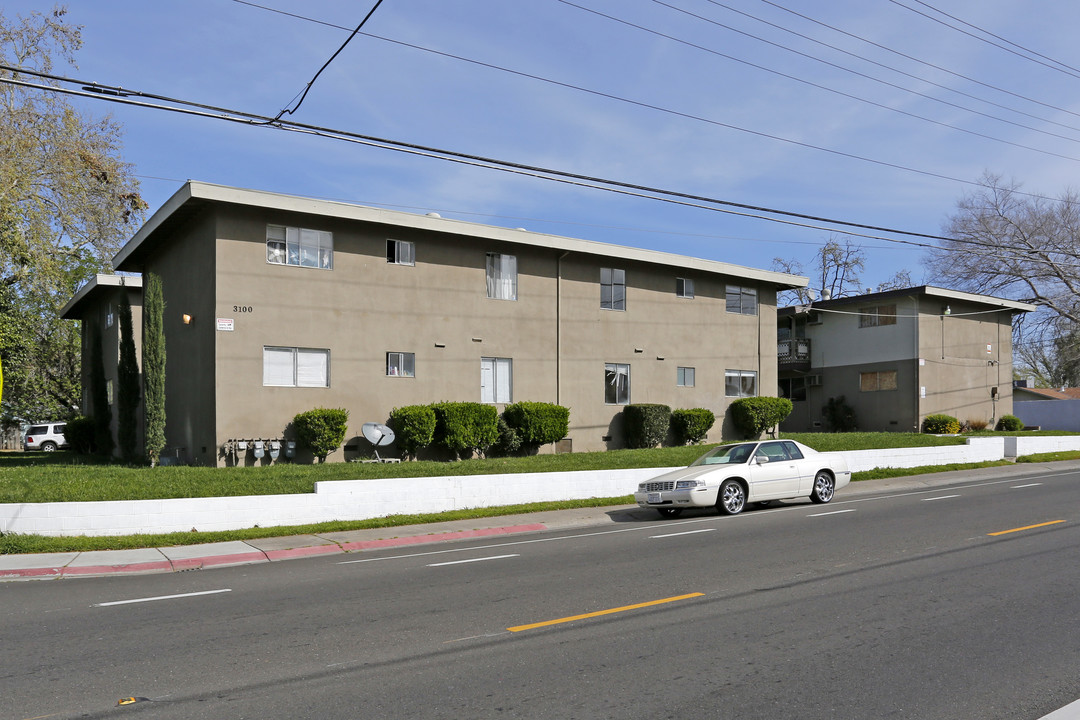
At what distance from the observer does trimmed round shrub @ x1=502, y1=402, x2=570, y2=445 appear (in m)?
24.7

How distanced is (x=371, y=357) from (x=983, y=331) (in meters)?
33.7

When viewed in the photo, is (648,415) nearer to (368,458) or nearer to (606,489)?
(606,489)

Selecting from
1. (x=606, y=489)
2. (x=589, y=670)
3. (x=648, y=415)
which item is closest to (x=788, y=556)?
(x=589, y=670)

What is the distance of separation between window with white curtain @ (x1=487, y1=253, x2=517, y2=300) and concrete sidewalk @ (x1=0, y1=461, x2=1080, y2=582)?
884 centimetres

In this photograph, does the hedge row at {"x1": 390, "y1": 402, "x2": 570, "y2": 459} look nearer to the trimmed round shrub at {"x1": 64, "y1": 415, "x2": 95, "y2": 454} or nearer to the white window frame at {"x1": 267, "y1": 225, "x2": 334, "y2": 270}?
the white window frame at {"x1": 267, "y1": 225, "x2": 334, "y2": 270}

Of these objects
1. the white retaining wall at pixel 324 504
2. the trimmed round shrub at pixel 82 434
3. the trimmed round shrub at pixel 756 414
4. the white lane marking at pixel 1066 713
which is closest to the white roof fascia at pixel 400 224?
the trimmed round shrub at pixel 756 414

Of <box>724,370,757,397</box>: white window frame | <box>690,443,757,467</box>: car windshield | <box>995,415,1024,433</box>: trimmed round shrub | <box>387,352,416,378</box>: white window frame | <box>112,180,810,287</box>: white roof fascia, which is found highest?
<box>112,180,810,287</box>: white roof fascia

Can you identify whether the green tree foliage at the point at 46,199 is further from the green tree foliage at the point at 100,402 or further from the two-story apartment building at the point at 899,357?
the two-story apartment building at the point at 899,357

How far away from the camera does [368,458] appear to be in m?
22.6

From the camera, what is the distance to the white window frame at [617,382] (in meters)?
28.0

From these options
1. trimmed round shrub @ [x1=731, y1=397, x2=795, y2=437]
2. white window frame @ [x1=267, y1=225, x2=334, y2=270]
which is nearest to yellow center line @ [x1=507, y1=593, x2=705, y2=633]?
white window frame @ [x1=267, y1=225, x2=334, y2=270]

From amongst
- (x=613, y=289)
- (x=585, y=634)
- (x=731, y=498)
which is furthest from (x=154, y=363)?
(x=585, y=634)

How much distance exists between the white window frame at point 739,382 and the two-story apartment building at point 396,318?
39 cm

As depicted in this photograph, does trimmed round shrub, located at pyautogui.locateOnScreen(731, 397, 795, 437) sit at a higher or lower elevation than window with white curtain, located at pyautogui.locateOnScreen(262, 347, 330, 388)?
lower
